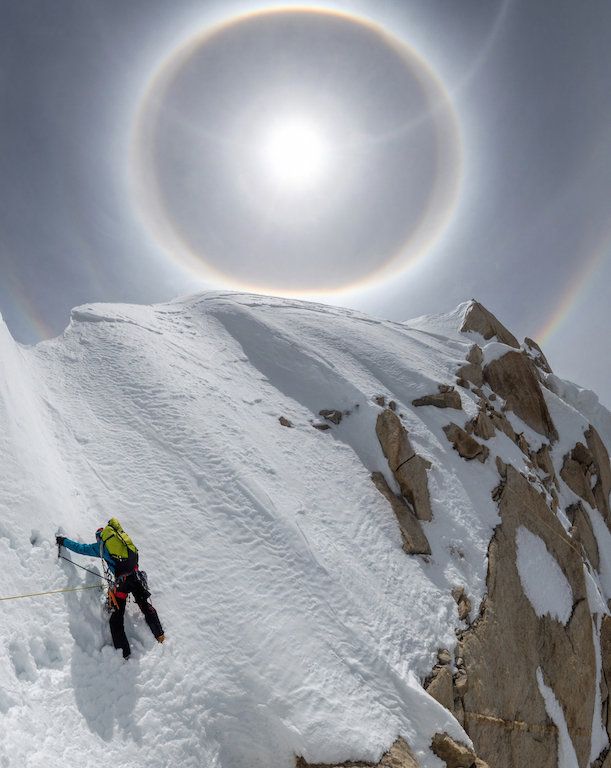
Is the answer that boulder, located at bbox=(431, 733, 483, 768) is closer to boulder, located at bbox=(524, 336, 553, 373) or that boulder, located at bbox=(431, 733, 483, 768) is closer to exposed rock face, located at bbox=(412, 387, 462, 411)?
exposed rock face, located at bbox=(412, 387, 462, 411)

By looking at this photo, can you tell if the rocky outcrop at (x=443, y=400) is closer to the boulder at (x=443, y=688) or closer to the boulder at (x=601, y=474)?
the boulder at (x=443, y=688)

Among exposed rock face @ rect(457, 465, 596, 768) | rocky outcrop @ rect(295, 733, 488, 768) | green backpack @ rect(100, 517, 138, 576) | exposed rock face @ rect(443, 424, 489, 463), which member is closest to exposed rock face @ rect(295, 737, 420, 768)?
rocky outcrop @ rect(295, 733, 488, 768)

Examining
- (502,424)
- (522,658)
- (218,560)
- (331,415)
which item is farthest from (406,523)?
(502,424)

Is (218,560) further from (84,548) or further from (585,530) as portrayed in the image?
(585,530)

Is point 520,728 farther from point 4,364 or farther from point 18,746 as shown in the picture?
point 4,364

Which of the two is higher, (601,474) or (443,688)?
(601,474)
